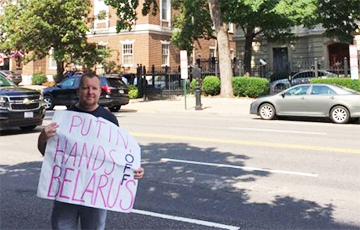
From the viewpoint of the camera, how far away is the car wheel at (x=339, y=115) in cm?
1602

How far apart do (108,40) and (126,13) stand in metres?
15.5

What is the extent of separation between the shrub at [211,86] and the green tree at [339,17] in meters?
8.74

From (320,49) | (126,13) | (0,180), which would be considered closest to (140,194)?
(0,180)

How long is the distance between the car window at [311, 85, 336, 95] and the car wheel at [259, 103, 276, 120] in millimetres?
1651

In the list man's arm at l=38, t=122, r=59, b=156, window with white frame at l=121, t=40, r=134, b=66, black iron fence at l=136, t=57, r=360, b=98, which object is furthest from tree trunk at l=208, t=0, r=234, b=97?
man's arm at l=38, t=122, r=59, b=156

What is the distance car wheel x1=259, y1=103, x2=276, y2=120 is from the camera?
17.5 m

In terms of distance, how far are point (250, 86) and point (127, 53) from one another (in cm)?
1887

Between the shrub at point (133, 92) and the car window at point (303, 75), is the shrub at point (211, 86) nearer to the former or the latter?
the shrub at point (133, 92)

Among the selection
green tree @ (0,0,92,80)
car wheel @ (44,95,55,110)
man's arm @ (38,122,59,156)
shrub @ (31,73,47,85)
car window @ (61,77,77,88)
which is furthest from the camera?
shrub @ (31,73,47,85)

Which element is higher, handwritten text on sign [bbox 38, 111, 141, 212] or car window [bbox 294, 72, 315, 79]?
car window [bbox 294, 72, 315, 79]

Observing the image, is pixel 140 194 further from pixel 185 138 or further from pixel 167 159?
pixel 185 138

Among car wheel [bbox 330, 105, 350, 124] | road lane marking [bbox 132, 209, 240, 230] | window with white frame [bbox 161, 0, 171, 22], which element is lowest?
road lane marking [bbox 132, 209, 240, 230]

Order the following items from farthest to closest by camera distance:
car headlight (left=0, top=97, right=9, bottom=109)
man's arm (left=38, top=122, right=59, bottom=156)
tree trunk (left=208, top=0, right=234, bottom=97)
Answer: tree trunk (left=208, top=0, right=234, bottom=97) → car headlight (left=0, top=97, right=9, bottom=109) → man's arm (left=38, top=122, right=59, bottom=156)

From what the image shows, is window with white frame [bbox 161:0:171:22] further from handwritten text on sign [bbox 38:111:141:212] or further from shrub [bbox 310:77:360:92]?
handwritten text on sign [bbox 38:111:141:212]
